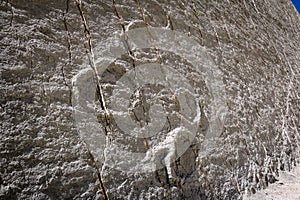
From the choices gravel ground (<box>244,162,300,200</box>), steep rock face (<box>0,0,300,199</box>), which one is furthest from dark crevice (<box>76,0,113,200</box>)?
gravel ground (<box>244,162,300,200</box>)

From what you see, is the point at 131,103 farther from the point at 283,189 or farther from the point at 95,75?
the point at 283,189

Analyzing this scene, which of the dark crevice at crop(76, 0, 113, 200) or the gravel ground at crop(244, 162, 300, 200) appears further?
the gravel ground at crop(244, 162, 300, 200)

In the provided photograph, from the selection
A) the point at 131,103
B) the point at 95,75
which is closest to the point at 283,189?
the point at 131,103

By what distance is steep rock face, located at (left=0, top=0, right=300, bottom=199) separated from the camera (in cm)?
77

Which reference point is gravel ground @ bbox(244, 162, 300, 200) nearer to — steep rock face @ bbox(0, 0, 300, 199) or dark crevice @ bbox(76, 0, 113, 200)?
steep rock face @ bbox(0, 0, 300, 199)

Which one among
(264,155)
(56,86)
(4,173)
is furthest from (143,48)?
(264,155)

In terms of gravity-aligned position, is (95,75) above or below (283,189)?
above

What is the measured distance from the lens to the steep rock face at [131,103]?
2.53 feet

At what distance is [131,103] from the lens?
1018mm

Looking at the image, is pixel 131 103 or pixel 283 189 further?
pixel 283 189

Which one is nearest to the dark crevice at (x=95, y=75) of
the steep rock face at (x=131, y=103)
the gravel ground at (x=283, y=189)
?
the steep rock face at (x=131, y=103)

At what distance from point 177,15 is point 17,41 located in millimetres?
811

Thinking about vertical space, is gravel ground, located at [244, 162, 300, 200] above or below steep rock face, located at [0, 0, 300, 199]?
below

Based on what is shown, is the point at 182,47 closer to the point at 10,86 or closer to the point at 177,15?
the point at 177,15
